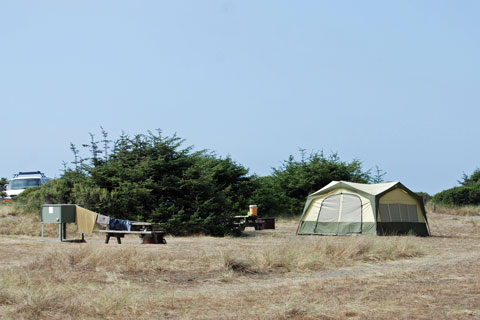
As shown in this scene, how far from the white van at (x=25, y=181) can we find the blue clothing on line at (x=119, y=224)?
67.0 ft

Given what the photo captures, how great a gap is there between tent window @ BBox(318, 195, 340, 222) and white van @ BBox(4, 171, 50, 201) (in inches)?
788

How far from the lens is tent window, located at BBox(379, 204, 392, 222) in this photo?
20986 mm

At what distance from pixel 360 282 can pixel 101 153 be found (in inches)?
628

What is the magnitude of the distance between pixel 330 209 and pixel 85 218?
9.25 meters

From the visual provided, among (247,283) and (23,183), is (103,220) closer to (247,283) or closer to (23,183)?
(247,283)

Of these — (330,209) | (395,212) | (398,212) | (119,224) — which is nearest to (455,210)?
(398,212)

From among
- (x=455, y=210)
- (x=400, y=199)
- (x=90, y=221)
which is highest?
(x=400, y=199)

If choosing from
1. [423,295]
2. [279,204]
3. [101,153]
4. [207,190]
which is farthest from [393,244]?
[279,204]

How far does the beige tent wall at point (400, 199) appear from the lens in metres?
21.3

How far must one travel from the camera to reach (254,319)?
6621mm

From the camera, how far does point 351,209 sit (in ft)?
70.6

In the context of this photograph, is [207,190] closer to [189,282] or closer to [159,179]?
[159,179]

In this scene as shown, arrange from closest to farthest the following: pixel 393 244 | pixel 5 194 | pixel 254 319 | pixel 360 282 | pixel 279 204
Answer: pixel 254 319 < pixel 360 282 < pixel 393 244 < pixel 279 204 < pixel 5 194

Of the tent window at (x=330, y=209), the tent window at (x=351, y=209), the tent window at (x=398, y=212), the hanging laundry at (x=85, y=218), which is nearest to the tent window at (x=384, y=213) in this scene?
the tent window at (x=398, y=212)
